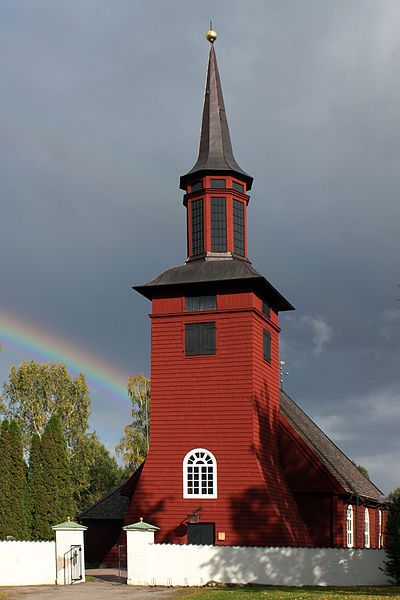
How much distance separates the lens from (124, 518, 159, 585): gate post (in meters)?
29.7

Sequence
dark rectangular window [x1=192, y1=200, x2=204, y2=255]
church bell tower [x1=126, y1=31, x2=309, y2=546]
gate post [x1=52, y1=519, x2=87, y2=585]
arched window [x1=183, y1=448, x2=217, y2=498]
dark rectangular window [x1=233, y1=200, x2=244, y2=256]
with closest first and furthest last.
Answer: gate post [x1=52, y1=519, x2=87, y2=585]
church bell tower [x1=126, y1=31, x2=309, y2=546]
arched window [x1=183, y1=448, x2=217, y2=498]
dark rectangular window [x1=192, y1=200, x2=204, y2=255]
dark rectangular window [x1=233, y1=200, x2=244, y2=256]

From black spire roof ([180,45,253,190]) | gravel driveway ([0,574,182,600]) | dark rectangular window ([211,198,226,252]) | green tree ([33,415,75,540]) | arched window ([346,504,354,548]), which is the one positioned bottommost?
gravel driveway ([0,574,182,600])

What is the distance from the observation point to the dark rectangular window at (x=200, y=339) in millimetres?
35500

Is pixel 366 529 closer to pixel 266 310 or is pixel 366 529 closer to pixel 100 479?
pixel 266 310

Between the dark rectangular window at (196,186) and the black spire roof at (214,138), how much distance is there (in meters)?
0.35

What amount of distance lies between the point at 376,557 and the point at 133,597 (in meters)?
9.64

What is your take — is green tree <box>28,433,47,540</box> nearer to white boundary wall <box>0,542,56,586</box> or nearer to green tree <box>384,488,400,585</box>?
white boundary wall <box>0,542,56,586</box>

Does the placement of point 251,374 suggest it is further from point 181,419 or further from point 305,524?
point 305,524

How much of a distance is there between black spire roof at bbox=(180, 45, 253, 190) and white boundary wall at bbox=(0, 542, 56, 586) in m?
16.9

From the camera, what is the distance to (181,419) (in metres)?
35.0

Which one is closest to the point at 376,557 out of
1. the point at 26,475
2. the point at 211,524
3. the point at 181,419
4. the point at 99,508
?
the point at 211,524

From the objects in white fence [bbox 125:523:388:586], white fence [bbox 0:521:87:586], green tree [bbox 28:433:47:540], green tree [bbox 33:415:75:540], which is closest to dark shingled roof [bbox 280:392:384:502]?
white fence [bbox 125:523:388:586]

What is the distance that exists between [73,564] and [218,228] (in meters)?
15.0

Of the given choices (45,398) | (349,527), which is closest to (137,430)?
(45,398)
